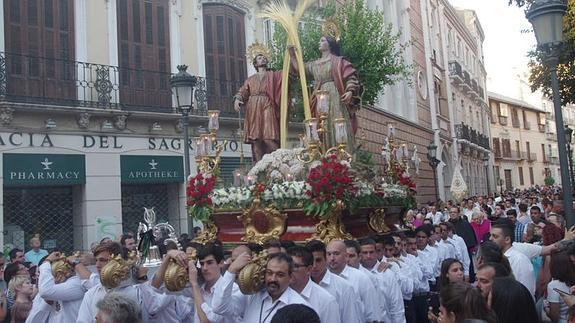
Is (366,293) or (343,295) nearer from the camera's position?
(343,295)

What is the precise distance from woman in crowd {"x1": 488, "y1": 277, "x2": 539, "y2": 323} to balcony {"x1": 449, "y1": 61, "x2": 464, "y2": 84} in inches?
1477

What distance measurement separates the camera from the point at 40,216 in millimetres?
14336

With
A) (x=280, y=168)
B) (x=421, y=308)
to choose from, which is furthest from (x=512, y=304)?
(x=280, y=168)

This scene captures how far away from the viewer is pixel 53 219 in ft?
47.9

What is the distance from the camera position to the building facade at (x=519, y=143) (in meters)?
54.5

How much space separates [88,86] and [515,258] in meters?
12.1

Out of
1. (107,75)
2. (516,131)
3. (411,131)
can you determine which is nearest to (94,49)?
(107,75)

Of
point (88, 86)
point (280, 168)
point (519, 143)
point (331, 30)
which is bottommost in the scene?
point (280, 168)

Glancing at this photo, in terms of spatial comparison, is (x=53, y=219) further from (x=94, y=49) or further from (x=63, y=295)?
(x=63, y=295)

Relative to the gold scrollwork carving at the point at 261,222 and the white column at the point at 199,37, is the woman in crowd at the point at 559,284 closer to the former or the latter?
the gold scrollwork carving at the point at 261,222

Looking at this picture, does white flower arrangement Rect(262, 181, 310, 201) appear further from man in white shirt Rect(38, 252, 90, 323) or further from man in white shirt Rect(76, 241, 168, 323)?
man in white shirt Rect(76, 241, 168, 323)

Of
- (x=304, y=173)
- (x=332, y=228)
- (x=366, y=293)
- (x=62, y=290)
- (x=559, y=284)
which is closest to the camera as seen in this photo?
(x=559, y=284)

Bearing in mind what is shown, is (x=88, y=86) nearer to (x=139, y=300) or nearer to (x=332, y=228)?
(x=332, y=228)

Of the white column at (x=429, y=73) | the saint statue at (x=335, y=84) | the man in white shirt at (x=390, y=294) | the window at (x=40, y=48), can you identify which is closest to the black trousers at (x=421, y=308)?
the man in white shirt at (x=390, y=294)
